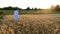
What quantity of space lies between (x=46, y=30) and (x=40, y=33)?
556mm

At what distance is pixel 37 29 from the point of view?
8594mm

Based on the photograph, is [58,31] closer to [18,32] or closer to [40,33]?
[40,33]

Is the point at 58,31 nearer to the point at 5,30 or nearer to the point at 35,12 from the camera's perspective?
the point at 5,30

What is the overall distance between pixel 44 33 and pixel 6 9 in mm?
17576

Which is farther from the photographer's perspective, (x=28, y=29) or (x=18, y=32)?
(x=28, y=29)

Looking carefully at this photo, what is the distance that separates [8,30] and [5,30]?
4.4 inches

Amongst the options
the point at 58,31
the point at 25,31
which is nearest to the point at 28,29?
the point at 25,31

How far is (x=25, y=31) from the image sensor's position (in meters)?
8.30

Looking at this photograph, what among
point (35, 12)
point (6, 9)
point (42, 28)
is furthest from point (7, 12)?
point (42, 28)

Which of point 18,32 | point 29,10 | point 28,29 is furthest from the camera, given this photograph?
point 29,10

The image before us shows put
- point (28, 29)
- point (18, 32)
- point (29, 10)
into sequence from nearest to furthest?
1. point (18, 32)
2. point (28, 29)
3. point (29, 10)

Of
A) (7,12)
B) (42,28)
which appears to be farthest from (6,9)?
(42,28)

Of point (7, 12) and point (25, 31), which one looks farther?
point (7, 12)

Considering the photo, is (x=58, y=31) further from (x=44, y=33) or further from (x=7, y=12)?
(x=7, y=12)
